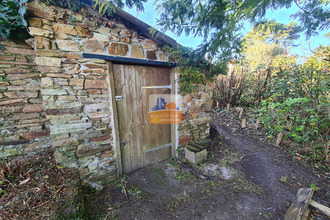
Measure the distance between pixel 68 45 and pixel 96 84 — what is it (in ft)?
1.96

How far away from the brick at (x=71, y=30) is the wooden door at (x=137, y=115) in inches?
21.6

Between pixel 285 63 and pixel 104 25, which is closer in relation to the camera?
pixel 104 25

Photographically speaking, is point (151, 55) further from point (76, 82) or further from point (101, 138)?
point (101, 138)

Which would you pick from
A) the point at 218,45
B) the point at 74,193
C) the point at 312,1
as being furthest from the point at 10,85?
the point at 312,1

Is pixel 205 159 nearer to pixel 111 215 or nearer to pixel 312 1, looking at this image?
pixel 111 215

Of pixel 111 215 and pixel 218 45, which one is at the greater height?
pixel 218 45

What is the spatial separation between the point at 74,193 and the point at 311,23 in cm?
402

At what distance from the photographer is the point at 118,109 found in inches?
85.7

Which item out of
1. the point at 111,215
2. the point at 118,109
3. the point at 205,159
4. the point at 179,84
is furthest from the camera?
the point at 205,159

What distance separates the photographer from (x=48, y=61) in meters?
1.63

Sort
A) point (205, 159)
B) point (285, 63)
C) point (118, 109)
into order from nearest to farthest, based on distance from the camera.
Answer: point (118, 109) → point (205, 159) → point (285, 63)

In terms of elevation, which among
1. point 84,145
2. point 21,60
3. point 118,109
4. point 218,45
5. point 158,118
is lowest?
point 84,145

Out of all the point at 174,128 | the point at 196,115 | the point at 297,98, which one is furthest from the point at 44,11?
the point at 297,98

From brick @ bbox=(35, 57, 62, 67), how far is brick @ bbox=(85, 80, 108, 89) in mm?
390
